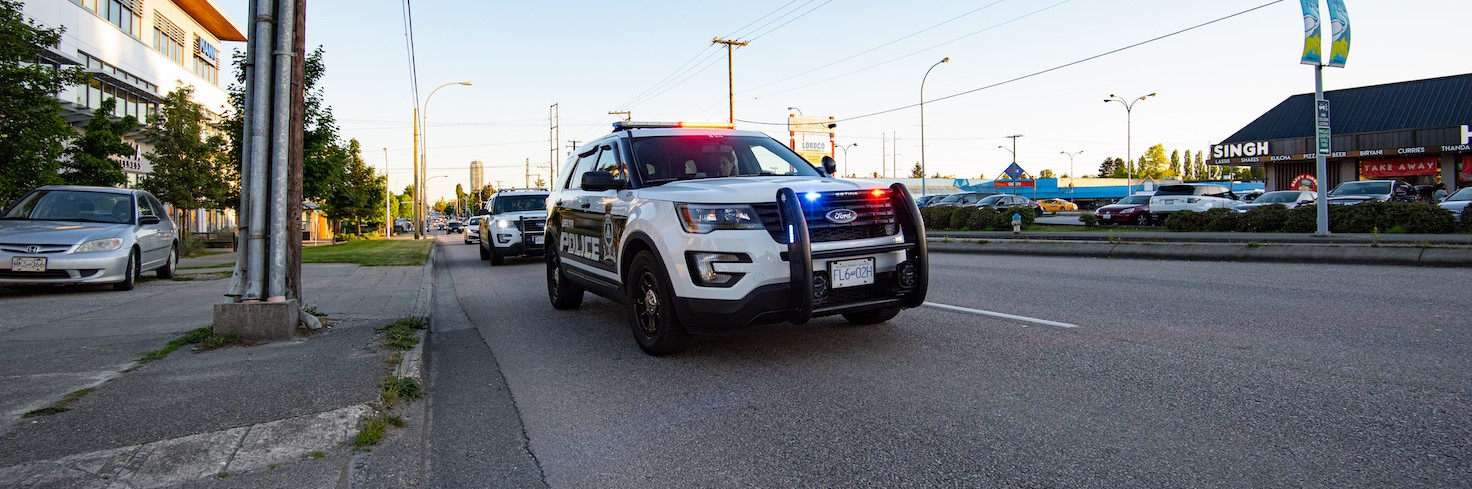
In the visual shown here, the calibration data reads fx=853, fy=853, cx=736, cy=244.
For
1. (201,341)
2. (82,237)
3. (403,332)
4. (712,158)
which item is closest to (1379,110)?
(712,158)

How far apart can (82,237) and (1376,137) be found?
47.8 m

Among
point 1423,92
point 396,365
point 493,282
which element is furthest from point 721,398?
point 1423,92

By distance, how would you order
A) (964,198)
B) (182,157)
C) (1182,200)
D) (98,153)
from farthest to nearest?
1. (964,198)
2. (182,157)
3. (1182,200)
4. (98,153)

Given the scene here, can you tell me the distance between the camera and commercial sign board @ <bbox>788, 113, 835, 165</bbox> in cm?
5509

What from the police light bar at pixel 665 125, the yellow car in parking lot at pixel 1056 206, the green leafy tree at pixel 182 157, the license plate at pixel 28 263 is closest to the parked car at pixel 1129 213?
the police light bar at pixel 665 125

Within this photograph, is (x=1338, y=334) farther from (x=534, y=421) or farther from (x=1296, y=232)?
(x=1296, y=232)

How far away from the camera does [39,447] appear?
11.9 feet

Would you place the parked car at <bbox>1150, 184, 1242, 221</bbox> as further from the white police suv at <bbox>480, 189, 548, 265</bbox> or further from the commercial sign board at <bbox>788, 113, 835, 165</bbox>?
the commercial sign board at <bbox>788, 113, 835, 165</bbox>

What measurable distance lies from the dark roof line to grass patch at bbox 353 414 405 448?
146ft

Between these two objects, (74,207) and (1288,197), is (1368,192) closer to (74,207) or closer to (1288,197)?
(1288,197)

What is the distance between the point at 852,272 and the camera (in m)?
5.39

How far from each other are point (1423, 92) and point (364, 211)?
64008 mm

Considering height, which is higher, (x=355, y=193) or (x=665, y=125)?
(x=355, y=193)

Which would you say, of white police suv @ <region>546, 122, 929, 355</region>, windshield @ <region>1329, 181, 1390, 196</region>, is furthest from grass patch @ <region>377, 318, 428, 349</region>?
windshield @ <region>1329, 181, 1390, 196</region>
